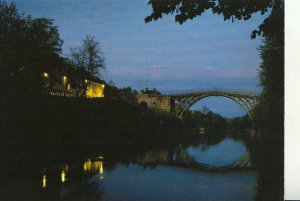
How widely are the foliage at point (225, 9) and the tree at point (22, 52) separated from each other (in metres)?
10.3

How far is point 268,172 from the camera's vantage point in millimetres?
12781

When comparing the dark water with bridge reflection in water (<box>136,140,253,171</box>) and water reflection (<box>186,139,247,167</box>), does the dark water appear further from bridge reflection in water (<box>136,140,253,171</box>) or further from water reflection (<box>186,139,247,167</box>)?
water reflection (<box>186,139,247,167</box>)

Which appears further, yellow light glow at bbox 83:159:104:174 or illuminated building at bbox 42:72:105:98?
illuminated building at bbox 42:72:105:98

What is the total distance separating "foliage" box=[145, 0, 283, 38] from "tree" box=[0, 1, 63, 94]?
33.7 feet

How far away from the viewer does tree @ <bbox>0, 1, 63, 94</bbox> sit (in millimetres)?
15742

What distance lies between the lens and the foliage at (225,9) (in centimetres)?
669

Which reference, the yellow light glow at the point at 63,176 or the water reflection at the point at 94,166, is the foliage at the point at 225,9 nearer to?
the yellow light glow at the point at 63,176

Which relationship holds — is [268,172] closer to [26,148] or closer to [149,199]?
[149,199]

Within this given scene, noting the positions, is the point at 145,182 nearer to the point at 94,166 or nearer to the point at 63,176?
the point at 63,176

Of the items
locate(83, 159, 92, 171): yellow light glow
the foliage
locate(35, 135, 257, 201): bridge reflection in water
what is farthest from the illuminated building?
the foliage

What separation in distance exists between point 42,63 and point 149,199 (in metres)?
12.2

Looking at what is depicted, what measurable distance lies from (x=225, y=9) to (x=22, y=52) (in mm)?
13005

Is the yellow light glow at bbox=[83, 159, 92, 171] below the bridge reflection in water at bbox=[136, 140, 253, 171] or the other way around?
the other way around

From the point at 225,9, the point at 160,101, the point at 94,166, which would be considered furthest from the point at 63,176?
the point at 160,101
